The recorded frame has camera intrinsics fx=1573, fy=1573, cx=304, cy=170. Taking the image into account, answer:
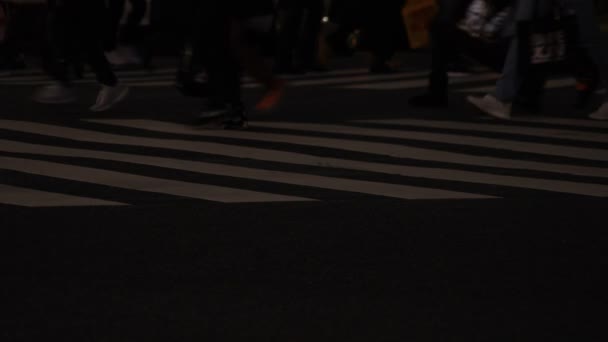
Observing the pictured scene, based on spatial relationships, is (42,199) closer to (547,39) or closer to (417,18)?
(547,39)

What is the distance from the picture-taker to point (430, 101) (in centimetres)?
1180

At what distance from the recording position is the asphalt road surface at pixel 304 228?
4814 mm

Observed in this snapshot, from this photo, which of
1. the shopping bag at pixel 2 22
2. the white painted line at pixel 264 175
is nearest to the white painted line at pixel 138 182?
the white painted line at pixel 264 175

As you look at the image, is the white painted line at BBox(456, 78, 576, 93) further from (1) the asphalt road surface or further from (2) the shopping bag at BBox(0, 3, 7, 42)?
(2) the shopping bag at BBox(0, 3, 7, 42)

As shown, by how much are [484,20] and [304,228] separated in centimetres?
496

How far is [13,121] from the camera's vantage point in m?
10.6

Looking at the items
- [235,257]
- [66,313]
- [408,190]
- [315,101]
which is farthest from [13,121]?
[66,313]

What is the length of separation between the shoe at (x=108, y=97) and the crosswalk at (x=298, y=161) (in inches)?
27.5

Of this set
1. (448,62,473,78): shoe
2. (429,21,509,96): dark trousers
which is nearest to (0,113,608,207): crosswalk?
(429,21,509,96): dark trousers

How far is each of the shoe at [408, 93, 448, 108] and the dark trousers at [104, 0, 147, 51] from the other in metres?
4.98

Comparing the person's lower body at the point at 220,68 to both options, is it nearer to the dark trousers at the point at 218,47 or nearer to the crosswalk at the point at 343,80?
the dark trousers at the point at 218,47

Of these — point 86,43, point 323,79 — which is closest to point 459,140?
point 86,43

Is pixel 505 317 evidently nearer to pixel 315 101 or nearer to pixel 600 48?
pixel 600 48

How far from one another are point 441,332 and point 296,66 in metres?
10.9
